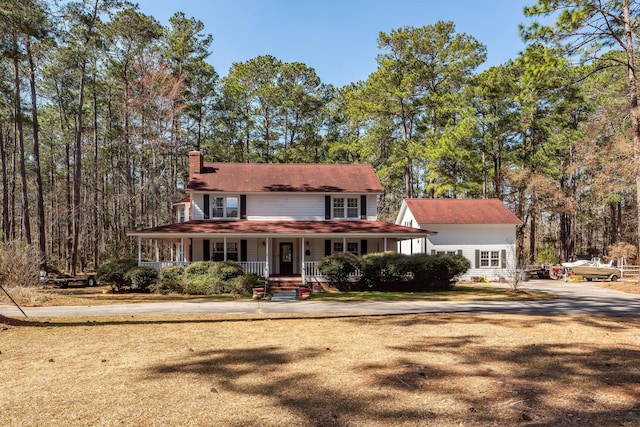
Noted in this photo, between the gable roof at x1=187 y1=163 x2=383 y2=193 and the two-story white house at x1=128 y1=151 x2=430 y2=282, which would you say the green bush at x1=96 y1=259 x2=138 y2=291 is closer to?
the two-story white house at x1=128 y1=151 x2=430 y2=282

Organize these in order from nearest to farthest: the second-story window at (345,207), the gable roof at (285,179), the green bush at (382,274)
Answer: the green bush at (382,274) < the gable roof at (285,179) < the second-story window at (345,207)

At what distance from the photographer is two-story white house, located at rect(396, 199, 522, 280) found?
2883 cm

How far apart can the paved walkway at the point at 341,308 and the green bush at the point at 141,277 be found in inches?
200

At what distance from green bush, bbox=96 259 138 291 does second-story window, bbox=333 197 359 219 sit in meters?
12.4

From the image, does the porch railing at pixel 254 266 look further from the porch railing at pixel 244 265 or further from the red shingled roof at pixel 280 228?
the red shingled roof at pixel 280 228

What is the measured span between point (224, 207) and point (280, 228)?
4.79m

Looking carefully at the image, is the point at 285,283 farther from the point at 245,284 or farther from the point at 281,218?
the point at 281,218

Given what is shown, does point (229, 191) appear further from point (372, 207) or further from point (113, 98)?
point (113, 98)

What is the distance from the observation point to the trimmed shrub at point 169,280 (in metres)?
19.3

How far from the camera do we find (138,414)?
4434 millimetres

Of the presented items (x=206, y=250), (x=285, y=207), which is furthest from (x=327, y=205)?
(x=206, y=250)

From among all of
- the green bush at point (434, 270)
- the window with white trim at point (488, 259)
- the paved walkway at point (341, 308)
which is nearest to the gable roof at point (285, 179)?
the green bush at point (434, 270)

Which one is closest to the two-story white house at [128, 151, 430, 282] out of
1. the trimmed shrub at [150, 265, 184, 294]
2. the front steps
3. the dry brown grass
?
the front steps

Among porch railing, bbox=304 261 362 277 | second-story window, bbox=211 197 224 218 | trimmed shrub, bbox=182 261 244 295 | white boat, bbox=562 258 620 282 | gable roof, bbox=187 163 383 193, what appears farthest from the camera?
white boat, bbox=562 258 620 282
